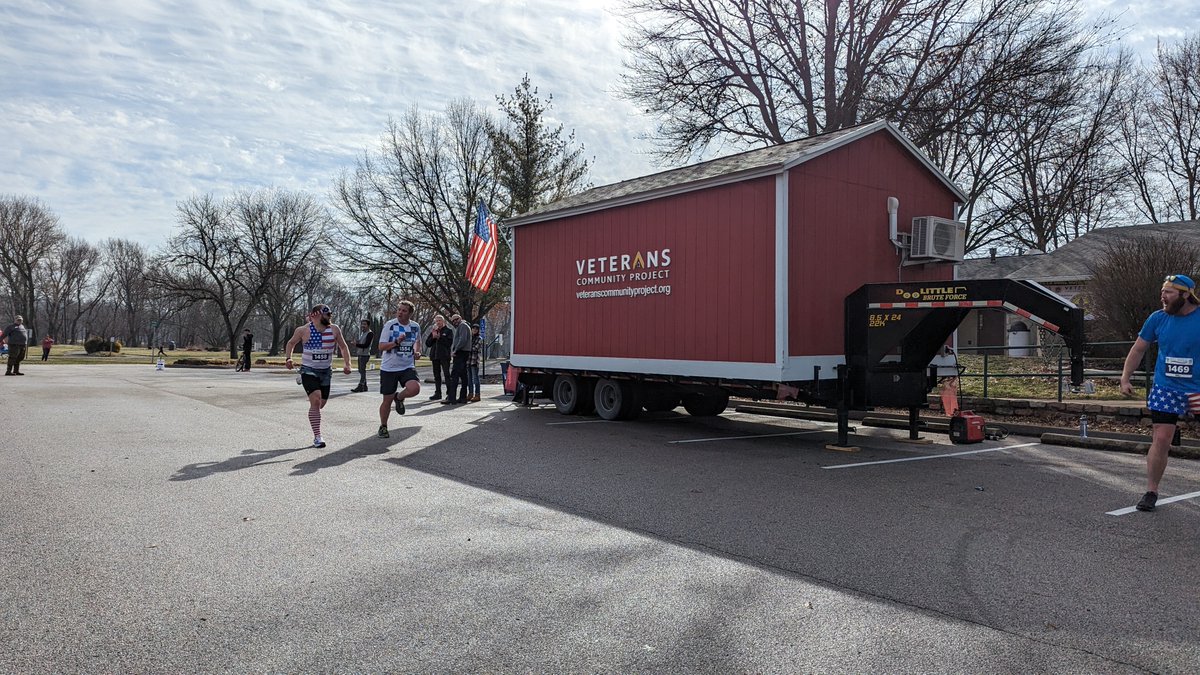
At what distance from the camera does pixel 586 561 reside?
14.9 ft

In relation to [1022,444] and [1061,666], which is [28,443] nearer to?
[1061,666]

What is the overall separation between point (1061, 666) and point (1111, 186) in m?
26.8

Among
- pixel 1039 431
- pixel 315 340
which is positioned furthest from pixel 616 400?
pixel 1039 431

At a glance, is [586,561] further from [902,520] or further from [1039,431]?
[1039,431]

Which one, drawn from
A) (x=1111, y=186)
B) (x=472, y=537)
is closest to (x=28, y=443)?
(x=472, y=537)

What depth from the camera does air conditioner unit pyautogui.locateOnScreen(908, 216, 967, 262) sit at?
10.6 metres

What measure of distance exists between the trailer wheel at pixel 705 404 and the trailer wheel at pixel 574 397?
5.22ft

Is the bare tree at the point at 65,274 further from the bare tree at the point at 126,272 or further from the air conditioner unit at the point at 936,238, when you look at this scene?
the air conditioner unit at the point at 936,238

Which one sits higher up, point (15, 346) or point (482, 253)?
point (482, 253)

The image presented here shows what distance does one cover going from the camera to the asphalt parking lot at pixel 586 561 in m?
3.25

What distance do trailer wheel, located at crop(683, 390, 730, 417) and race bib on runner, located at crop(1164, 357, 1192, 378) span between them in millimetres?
6679

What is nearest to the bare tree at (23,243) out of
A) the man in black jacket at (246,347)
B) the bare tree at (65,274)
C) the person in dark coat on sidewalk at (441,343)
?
the bare tree at (65,274)

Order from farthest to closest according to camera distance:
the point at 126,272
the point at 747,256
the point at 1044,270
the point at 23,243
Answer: the point at 126,272 → the point at 23,243 → the point at 1044,270 → the point at 747,256

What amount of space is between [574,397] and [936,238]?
589 centimetres
